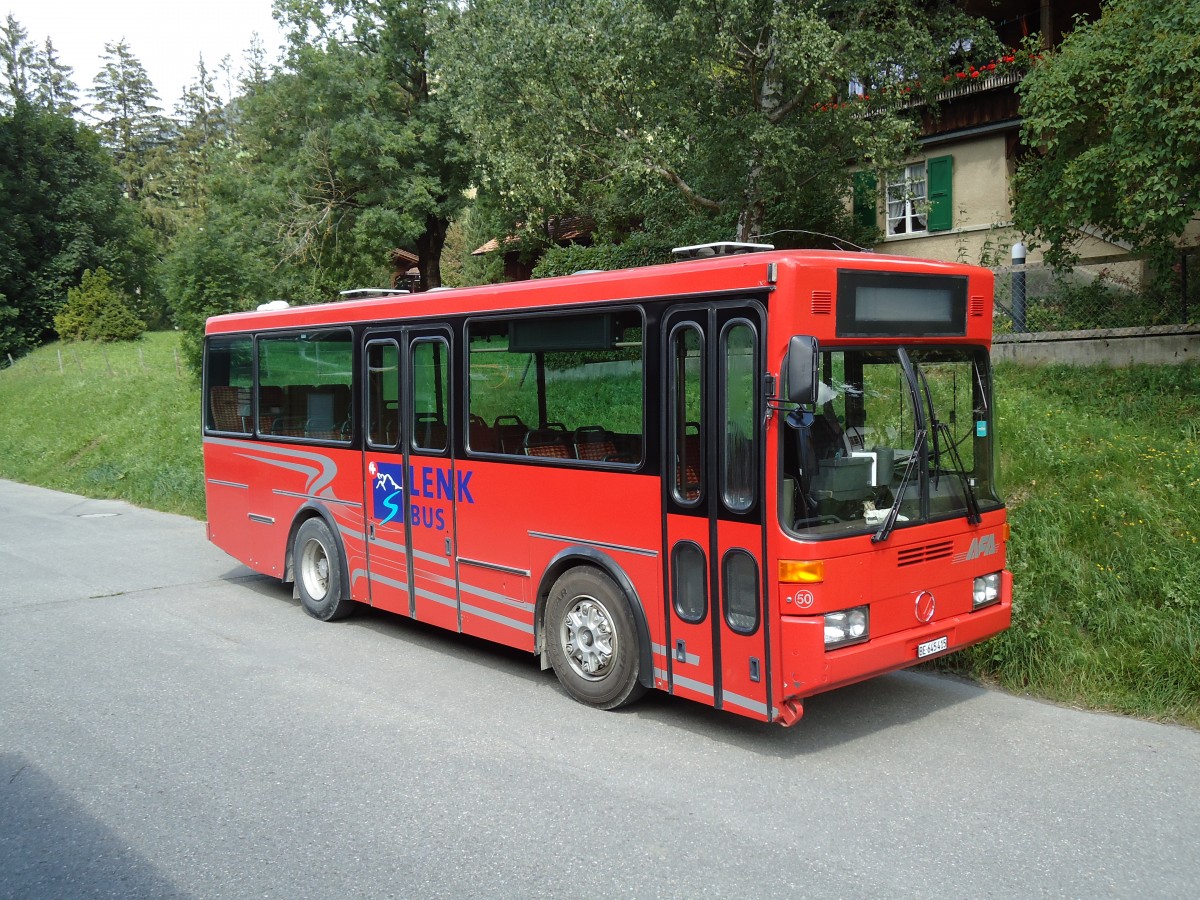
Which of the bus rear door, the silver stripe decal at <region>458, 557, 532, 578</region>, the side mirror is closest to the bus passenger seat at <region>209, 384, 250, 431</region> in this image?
the bus rear door

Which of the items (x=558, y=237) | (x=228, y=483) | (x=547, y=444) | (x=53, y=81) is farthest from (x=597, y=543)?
(x=53, y=81)

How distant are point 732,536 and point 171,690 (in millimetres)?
4153

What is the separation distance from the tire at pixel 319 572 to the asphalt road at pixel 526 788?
40.1 inches

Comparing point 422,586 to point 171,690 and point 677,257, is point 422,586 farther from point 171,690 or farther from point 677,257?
point 677,257

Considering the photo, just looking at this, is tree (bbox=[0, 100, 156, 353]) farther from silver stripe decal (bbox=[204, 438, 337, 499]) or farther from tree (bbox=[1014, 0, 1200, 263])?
tree (bbox=[1014, 0, 1200, 263])

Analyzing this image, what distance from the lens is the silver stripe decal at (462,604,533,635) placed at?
289 inches

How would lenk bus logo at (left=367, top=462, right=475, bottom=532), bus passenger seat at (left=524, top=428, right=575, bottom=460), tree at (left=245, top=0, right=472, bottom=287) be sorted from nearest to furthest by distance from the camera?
bus passenger seat at (left=524, top=428, right=575, bottom=460) < lenk bus logo at (left=367, top=462, right=475, bottom=532) < tree at (left=245, top=0, right=472, bottom=287)

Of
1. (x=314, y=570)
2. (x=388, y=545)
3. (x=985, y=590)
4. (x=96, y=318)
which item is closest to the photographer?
(x=985, y=590)

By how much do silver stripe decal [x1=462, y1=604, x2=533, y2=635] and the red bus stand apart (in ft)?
0.05

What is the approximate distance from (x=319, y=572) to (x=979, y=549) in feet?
19.5

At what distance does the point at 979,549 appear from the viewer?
641cm

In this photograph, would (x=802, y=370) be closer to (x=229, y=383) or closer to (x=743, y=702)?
(x=743, y=702)

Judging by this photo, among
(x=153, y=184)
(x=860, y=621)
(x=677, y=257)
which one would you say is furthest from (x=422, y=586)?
(x=153, y=184)

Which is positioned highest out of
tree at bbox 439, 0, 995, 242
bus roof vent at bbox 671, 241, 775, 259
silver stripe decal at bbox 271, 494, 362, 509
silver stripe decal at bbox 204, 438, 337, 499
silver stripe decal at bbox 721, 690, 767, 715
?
tree at bbox 439, 0, 995, 242
